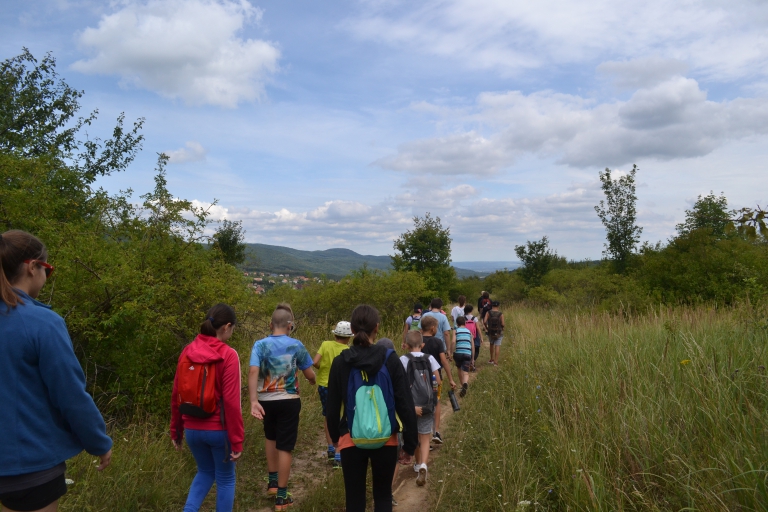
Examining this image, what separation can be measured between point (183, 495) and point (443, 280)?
794 inches

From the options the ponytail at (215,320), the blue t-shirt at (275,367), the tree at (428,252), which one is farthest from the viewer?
the tree at (428,252)

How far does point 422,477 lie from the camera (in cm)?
512

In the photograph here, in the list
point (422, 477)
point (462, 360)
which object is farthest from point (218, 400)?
point (462, 360)

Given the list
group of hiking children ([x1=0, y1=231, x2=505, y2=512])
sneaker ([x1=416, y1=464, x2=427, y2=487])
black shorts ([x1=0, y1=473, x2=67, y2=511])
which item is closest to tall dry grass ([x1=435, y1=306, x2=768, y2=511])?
sneaker ([x1=416, y1=464, x2=427, y2=487])

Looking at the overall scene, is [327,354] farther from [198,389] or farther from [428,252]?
[428,252]

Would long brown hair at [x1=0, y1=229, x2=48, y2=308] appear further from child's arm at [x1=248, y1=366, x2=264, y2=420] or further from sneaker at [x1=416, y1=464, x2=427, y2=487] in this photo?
sneaker at [x1=416, y1=464, x2=427, y2=487]

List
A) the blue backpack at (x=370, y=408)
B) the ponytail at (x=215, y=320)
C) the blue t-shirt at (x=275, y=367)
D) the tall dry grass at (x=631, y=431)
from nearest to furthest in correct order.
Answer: the tall dry grass at (x=631, y=431) < the blue backpack at (x=370, y=408) < the ponytail at (x=215, y=320) < the blue t-shirt at (x=275, y=367)

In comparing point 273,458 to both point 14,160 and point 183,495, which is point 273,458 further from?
point 14,160

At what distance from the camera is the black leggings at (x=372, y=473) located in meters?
3.28

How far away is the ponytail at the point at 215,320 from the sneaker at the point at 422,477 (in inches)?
108

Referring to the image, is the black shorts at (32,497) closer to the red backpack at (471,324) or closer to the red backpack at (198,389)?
the red backpack at (198,389)

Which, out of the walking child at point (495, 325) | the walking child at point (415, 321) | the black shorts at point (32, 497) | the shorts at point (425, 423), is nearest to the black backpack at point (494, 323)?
the walking child at point (495, 325)

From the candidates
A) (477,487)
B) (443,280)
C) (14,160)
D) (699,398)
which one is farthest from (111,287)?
(443,280)

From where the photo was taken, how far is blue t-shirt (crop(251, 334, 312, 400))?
4.51 metres
